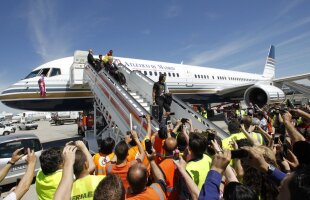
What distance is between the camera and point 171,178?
9.22 feet

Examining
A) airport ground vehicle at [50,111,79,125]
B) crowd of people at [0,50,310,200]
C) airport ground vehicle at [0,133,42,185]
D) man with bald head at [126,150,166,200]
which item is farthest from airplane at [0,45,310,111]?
airport ground vehicle at [50,111,79,125]

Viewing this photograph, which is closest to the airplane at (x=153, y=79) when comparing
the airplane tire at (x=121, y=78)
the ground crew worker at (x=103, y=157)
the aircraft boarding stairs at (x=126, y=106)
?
the aircraft boarding stairs at (x=126, y=106)

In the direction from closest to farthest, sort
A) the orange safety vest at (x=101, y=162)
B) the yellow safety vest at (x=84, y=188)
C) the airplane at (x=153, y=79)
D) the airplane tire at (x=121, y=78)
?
the yellow safety vest at (x=84, y=188)
the orange safety vest at (x=101, y=162)
the airplane at (x=153, y=79)
the airplane tire at (x=121, y=78)

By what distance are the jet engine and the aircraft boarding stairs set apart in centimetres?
856

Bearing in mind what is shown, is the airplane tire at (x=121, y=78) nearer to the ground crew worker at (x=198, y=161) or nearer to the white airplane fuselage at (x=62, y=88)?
the white airplane fuselage at (x=62, y=88)

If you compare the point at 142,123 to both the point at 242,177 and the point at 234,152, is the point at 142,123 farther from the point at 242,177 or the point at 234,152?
the point at 234,152

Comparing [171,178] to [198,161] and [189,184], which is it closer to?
[198,161]

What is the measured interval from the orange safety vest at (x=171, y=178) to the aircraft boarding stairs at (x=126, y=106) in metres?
3.60

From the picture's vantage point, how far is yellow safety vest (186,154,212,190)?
8.93ft

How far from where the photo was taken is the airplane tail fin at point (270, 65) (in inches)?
Answer: 1317

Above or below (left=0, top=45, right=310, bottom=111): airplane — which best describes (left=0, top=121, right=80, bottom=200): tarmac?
below

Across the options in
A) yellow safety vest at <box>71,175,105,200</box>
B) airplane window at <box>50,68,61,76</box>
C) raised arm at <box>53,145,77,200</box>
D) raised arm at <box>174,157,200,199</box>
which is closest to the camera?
raised arm at <box>53,145,77,200</box>

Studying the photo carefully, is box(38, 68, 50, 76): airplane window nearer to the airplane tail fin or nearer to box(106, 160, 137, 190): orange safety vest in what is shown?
box(106, 160, 137, 190): orange safety vest

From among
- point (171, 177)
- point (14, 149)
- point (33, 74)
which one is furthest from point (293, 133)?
point (33, 74)
